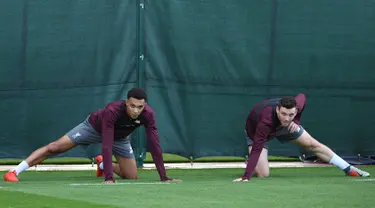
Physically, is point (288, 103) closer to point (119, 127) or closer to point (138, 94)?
point (138, 94)

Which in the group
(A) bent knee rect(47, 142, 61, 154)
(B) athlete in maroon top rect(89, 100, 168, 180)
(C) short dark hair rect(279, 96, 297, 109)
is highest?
(C) short dark hair rect(279, 96, 297, 109)

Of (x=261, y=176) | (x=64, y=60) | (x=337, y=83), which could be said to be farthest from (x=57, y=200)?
(x=337, y=83)

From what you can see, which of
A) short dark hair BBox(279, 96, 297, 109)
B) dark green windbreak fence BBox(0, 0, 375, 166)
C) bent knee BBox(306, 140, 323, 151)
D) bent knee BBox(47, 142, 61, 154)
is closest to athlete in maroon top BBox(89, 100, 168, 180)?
bent knee BBox(47, 142, 61, 154)

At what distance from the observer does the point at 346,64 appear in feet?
44.4

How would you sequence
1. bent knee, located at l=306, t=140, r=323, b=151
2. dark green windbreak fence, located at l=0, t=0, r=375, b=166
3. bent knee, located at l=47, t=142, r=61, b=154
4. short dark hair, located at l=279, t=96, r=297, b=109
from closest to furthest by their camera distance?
1. short dark hair, located at l=279, t=96, r=297, b=109
2. bent knee, located at l=47, t=142, r=61, b=154
3. bent knee, located at l=306, t=140, r=323, b=151
4. dark green windbreak fence, located at l=0, t=0, r=375, b=166

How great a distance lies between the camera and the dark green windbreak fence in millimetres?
12578

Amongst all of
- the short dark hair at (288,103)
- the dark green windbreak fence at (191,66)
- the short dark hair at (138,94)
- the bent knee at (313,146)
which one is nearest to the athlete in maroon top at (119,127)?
the short dark hair at (138,94)

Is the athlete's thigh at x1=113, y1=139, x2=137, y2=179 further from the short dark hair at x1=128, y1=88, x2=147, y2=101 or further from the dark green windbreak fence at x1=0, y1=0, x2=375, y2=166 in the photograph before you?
the dark green windbreak fence at x1=0, y1=0, x2=375, y2=166

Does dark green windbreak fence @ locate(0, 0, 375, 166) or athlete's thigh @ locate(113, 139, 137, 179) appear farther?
dark green windbreak fence @ locate(0, 0, 375, 166)

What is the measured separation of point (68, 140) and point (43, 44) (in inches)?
92.2

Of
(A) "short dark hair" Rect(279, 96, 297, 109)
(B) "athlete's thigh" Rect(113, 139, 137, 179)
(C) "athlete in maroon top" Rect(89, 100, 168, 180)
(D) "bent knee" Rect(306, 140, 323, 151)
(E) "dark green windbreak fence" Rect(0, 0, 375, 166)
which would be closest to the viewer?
(C) "athlete in maroon top" Rect(89, 100, 168, 180)

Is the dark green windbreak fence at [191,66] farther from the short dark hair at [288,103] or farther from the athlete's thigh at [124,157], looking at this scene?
the short dark hair at [288,103]

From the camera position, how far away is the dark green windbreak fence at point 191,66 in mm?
12578

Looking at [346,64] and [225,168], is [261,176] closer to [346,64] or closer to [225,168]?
[225,168]
